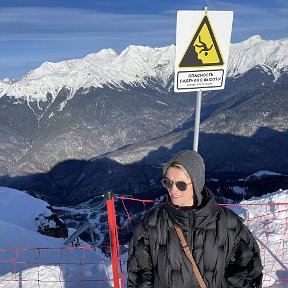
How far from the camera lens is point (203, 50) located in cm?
577

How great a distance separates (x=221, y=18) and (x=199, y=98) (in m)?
1.21

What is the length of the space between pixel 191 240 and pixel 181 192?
51 cm

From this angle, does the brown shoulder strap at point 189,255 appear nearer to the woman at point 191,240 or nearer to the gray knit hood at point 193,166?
the woman at point 191,240

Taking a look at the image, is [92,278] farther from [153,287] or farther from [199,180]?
[199,180]

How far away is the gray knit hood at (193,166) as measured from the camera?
4047 mm

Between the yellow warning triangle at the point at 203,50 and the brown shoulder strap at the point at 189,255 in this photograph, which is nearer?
the brown shoulder strap at the point at 189,255

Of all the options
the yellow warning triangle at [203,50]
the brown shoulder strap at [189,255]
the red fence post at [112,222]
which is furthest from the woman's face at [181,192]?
the yellow warning triangle at [203,50]

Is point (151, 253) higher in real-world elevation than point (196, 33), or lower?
lower

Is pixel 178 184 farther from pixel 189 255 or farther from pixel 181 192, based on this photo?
pixel 189 255

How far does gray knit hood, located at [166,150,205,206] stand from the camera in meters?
4.05

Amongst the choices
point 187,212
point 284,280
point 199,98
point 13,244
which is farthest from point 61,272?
point 13,244

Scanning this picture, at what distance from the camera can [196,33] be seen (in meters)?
5.61

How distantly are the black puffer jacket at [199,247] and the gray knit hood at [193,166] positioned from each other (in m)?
0.13

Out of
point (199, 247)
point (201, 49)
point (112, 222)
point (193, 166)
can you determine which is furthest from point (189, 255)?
point (201, 49)
